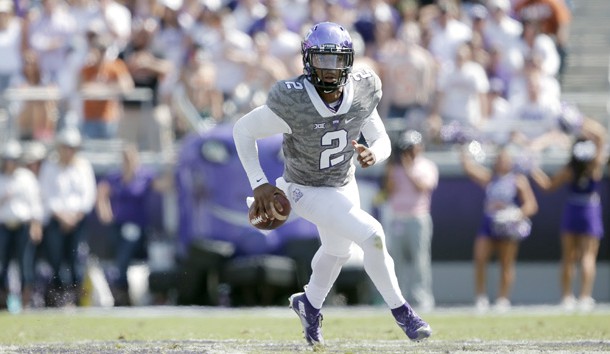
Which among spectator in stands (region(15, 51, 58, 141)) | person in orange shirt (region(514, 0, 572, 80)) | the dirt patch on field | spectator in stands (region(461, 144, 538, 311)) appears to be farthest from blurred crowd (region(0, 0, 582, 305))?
the dirt patch on field

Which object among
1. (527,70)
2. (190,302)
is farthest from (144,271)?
(527,70)

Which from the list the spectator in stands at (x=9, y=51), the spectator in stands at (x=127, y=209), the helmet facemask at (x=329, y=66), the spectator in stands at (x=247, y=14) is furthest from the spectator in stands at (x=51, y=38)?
the helmet facemask at (x=329, y=66)

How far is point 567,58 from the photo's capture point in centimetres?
1861

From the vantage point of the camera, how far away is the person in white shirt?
1498cm

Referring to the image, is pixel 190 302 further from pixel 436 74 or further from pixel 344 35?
pixel 344 35

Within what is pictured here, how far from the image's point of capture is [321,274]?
8.47m

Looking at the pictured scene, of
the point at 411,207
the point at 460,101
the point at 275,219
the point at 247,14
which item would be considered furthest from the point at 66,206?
the point at 275,219

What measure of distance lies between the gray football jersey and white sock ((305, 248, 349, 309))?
19.1 inches

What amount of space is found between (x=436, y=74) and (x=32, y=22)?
496 cm

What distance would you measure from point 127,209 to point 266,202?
7.48m

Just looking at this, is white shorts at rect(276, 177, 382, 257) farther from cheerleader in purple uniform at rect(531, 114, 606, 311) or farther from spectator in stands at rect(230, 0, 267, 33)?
spectator in stands at rect(230, 0, 267, 33)

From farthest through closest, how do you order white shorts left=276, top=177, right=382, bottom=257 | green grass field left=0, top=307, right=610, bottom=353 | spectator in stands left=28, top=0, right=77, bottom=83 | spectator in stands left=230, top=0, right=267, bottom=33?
spectator in stands left=230, top=0, right=267, bottom=33 → spectator in stands left=28, top=0, right=77, bottom=83 → green grass field left=0, top=307, right=610, bottom=353 → white shorts left=276, top=177, right=382, bottom=257

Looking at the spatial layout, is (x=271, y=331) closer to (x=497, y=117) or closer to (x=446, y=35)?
(x=497, y=117)

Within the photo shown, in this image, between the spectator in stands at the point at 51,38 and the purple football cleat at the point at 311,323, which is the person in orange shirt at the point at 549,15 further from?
the purple football cleat at the point at 311,323
